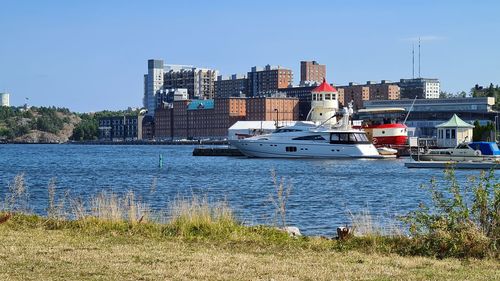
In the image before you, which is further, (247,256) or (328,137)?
(328,137)

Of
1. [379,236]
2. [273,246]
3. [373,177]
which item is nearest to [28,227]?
[273,246]

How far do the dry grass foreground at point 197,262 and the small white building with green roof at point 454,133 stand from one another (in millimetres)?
82468

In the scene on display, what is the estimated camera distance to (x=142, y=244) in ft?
50.1

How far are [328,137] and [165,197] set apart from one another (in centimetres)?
5001

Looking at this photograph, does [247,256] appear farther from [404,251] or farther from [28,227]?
[28,227]

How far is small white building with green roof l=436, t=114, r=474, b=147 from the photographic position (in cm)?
9500

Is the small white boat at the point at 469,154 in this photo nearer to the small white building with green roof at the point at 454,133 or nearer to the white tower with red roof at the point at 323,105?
the white tower with red roof at the point at 323,105

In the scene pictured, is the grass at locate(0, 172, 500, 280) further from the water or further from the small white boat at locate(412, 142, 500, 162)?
the small white boat at locate(412, 142, 500, 162)

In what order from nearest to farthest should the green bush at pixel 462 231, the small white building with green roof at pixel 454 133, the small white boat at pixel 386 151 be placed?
the green bush at pixel 462 231 → the small white boat at pixel 386 151 → the small white building with green roof at pixel 454 133

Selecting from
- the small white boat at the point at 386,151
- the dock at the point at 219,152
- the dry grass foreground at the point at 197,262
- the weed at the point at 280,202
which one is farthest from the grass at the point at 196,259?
the dock at the point at 219,152

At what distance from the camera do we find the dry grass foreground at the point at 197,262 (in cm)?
1230

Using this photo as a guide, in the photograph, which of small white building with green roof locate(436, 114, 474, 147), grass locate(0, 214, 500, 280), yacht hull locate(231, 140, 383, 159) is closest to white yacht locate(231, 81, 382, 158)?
yacht hull locate(231, 140, 383, 159)

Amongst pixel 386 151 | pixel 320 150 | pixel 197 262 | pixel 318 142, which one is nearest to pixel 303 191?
pixel 197 262

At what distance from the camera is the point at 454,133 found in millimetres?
95812
